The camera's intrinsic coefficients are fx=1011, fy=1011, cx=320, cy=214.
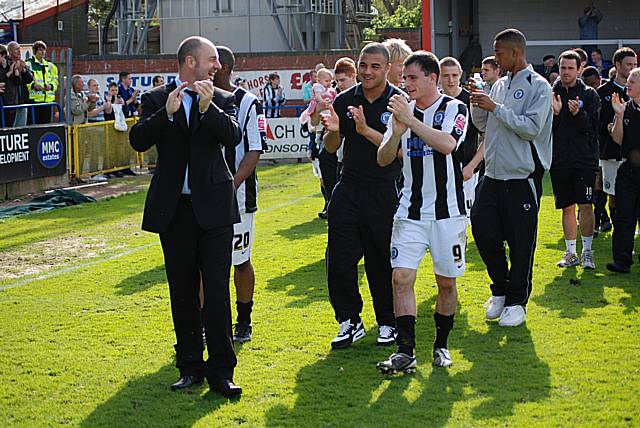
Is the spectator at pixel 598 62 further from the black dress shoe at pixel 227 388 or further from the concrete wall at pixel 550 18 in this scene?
the black dress shoe at pixel 227 388

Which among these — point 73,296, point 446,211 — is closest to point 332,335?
point 446,211

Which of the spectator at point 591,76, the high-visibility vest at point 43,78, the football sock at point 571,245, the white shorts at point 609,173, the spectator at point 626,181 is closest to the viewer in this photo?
the spectator at point 626,181

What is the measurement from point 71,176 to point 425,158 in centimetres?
1406

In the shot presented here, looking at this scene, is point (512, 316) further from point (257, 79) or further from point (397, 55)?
point (257, 79)

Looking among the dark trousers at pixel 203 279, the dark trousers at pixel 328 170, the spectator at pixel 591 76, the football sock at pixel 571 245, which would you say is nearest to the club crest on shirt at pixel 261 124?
the dark trousers at pixel 203 279

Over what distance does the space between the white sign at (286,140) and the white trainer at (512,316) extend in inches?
664

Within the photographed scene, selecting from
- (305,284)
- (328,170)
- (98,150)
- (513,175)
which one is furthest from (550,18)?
(513,175)

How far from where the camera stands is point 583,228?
1052 centimetres

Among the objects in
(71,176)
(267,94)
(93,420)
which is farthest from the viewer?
(267,94)

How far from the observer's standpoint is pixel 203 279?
20.9 ft

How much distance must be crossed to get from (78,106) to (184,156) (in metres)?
15.0

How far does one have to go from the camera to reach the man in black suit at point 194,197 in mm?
6105

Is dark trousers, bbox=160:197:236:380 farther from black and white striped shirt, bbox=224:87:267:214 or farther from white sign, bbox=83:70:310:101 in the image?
white sign, bbox=83:70:310:101

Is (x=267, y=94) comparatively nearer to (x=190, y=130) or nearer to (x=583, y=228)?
(x=583, y=228)
